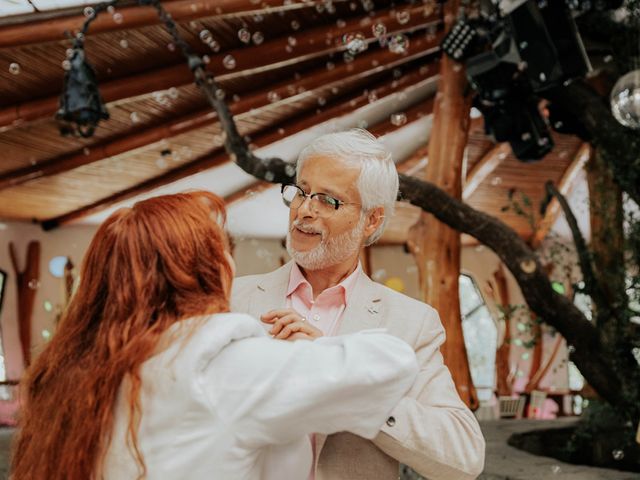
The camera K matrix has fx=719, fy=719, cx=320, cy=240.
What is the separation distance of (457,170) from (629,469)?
7.37ft

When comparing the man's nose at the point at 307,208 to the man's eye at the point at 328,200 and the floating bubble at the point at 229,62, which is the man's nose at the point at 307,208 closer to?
the man's eye at the point at 328,200

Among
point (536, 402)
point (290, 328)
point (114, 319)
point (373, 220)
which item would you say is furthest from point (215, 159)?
point (114, 319)

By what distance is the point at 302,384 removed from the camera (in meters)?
0.96

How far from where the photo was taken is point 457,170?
17.0ft

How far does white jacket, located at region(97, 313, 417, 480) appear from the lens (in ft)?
3.18

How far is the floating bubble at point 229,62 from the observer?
17.5 ft

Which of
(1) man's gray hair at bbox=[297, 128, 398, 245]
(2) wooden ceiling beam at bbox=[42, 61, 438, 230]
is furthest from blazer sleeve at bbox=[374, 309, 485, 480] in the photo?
(2) wooden ceiling beam at bbox=[42, 61, 438, 230]

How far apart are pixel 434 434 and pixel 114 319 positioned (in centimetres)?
60

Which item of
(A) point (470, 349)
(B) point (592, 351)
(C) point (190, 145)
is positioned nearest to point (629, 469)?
(B) point (592, 351)

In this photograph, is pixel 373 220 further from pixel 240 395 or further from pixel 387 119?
pixel 387 119

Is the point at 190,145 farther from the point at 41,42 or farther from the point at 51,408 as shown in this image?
the point at 51,408

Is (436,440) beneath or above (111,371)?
beneath

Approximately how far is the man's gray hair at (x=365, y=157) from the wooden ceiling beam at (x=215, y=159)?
19.4 feet

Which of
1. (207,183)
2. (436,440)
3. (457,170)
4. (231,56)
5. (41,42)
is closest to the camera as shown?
(436,440)
